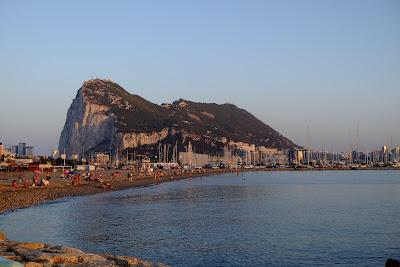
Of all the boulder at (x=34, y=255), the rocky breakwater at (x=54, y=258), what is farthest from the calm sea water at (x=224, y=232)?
the boulder at (x=34, y=255)

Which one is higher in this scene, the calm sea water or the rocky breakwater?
the rocky breakwater

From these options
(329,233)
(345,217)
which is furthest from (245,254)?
(345,217)

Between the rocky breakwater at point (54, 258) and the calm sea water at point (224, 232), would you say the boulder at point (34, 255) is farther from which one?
the calm sea water at point (224, 232)

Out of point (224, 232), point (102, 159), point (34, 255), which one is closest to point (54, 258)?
point (34, 255)

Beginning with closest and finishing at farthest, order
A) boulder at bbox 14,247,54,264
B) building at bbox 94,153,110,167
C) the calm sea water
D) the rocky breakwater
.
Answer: the rocky breakwater → boulder at bbox 14,247,54,264 → the calm sea water → building at bbox 94,153,110,167

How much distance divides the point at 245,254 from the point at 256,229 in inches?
306

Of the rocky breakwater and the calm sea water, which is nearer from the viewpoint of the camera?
the rocky breakwater

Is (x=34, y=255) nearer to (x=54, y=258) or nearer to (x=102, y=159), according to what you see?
(x=54, y=258)

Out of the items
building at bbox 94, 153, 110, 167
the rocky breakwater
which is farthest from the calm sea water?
building at bbox 94, 153, 110, 167

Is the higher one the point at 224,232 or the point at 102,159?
the point at 102,159

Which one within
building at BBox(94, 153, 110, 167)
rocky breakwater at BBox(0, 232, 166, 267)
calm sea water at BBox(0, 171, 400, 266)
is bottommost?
calm sea water at BBox(0, 171, 400, 266)

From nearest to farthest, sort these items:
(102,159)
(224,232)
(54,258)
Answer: (54,258) < (224,232) < (102,159)

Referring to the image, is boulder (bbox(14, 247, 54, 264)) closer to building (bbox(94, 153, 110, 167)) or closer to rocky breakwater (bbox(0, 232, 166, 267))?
rocky breakwater (bbox(0, 232, 166, 267))

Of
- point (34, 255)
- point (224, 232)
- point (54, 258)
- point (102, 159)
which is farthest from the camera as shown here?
point (102, 159)
